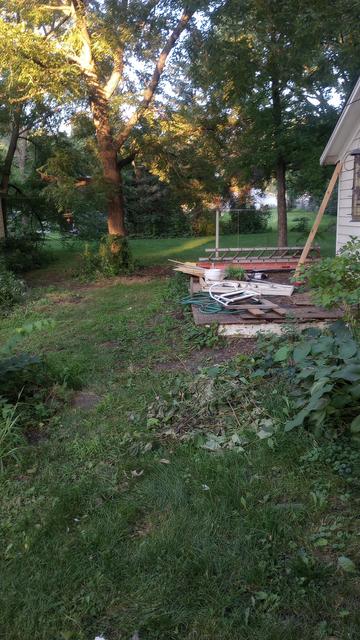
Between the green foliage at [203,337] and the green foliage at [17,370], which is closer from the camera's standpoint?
the green foliage at [17,370]

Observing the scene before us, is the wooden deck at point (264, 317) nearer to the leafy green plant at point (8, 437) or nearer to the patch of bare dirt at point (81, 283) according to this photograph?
the leafy green plant at point (8, 437)

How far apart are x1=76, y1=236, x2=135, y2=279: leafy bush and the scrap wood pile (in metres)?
4.80

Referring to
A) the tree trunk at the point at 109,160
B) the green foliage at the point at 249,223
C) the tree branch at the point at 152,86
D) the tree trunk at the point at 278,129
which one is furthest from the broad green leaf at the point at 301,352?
the green foliage at the point at 249,223

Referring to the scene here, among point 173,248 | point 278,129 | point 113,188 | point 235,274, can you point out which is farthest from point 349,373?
point 173,248

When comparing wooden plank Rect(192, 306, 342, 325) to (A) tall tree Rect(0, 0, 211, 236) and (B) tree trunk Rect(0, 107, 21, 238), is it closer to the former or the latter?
(A) tall tree Rect(0, 0, 211, 236)

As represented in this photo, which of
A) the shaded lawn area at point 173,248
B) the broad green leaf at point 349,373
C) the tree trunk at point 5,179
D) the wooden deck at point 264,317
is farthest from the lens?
the shaded lawn area at point 173,248

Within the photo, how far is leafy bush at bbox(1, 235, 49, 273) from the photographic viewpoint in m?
14.4

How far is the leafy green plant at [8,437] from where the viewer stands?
11.8 feet

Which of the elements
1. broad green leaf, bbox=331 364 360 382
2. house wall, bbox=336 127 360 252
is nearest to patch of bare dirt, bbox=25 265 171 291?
house wall, bbox=336 127 360 252

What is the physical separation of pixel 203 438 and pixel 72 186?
9485 mm

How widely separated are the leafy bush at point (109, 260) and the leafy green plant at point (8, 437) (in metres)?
9.18

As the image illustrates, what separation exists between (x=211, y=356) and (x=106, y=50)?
8.45 m

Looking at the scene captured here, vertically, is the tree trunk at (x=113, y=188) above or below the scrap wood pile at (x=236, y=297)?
above

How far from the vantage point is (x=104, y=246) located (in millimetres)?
13281
